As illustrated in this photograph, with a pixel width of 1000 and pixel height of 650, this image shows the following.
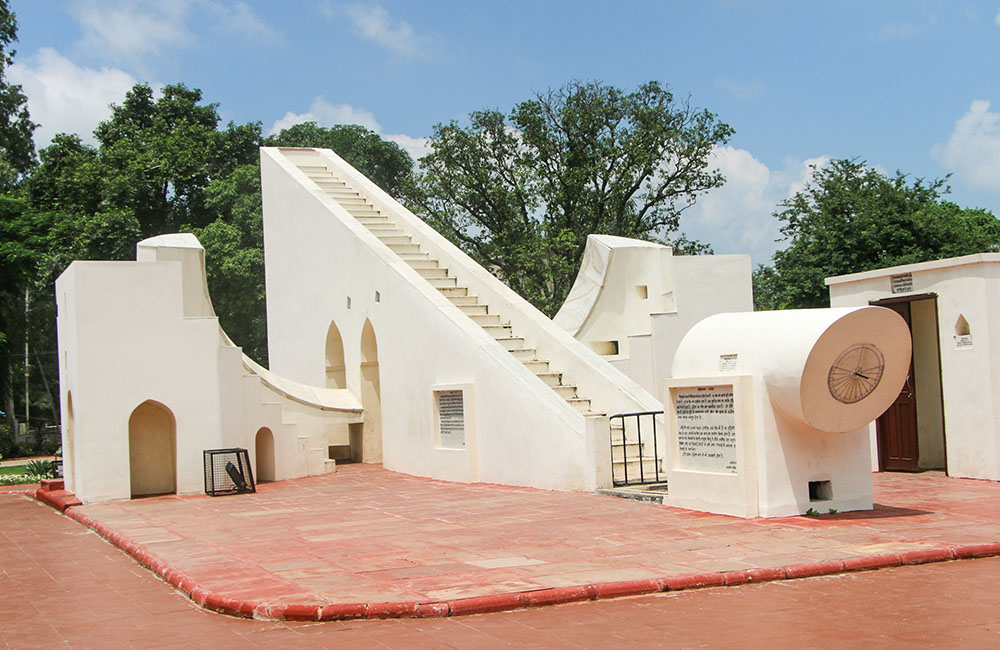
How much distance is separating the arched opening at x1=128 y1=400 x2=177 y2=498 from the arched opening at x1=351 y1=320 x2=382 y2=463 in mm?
4095

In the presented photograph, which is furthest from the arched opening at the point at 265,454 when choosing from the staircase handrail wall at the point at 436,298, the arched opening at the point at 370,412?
the staircase handrail wall at the point at 436,298

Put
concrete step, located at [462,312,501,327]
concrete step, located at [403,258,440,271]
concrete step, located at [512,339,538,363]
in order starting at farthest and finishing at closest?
concrete step, located at [403,258,440,271] < concrete step, located at [462,312,501,327] < concrete step, located at [512,339,538,363]

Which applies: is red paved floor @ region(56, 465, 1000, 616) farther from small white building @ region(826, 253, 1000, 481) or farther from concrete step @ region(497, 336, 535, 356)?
→ concrete step @ region(497, 336, 535, 356)

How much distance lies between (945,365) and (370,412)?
376 inches

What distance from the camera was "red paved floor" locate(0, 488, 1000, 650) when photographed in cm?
506

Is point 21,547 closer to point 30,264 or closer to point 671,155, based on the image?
point 30,264

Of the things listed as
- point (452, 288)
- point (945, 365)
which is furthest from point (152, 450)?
point (945, 365)

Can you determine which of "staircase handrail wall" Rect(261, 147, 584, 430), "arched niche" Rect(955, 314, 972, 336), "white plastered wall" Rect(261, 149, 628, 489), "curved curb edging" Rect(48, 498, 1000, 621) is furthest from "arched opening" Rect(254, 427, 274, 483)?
"arched niche" Rect(955, 314, 972, 336)

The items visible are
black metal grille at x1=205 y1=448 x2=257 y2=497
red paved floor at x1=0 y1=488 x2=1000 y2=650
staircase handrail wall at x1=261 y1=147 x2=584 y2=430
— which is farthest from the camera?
black metal grille at x1=205 y1=448 x2=257 y2=497

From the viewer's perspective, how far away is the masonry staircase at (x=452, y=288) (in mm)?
12516

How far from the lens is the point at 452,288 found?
16.5 m

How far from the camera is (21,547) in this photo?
9.68 meters

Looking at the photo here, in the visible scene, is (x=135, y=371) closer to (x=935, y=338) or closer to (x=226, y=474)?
(x=226, y=474)

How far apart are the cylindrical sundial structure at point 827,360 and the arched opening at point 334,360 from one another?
10889mm
